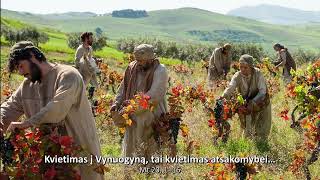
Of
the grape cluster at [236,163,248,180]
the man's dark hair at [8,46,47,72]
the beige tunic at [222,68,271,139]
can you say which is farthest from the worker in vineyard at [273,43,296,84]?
the man's dark hair at [8,46,47,72]

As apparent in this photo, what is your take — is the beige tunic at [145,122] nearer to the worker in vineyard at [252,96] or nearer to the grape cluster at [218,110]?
the grape cluster at [218,110]

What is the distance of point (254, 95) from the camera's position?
28.6ft

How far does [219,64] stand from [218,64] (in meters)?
0.03

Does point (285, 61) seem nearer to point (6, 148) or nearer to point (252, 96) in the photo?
point (252, 96)

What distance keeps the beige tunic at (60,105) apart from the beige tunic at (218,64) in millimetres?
10033

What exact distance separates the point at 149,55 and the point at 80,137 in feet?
6.72

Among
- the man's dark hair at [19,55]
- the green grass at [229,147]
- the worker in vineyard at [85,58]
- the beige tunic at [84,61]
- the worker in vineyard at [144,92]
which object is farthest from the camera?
the beige tunic at [84,61]

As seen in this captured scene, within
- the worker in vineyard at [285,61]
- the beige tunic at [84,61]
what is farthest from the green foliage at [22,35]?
the beige tunic at [84,61]

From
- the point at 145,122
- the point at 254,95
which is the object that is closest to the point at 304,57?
the point at 254,95

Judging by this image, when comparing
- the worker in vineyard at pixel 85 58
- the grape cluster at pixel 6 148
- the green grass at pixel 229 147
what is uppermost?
the grape cluster at pixel 6 148

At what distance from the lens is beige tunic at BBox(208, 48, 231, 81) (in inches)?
575

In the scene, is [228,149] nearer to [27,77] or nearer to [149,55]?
[149,55]

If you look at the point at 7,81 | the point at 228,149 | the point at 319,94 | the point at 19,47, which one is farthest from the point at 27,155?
the point at 7,81

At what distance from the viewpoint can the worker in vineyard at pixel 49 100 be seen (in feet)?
14.2
